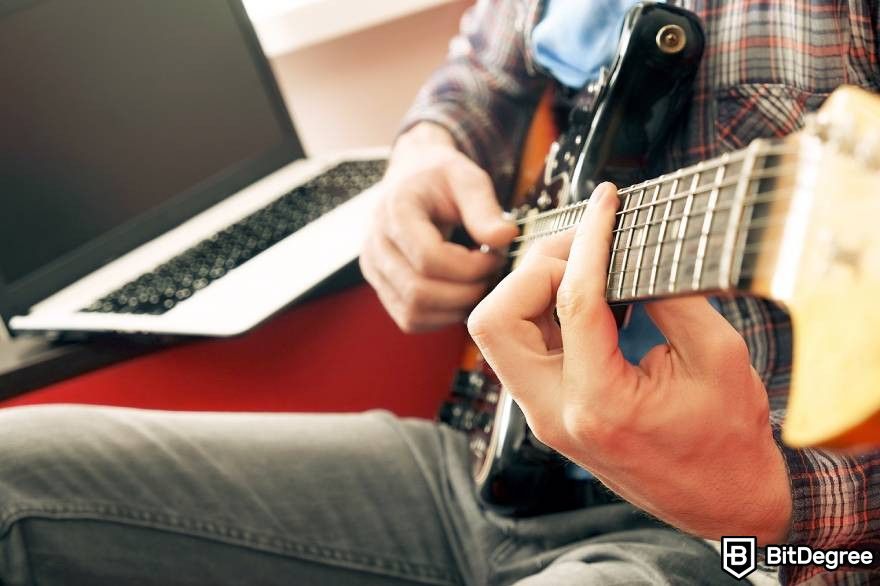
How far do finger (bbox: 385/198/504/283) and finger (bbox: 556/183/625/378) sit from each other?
34 centimetres

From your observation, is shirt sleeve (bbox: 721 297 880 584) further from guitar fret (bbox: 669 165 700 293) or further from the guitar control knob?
the guitar control knob

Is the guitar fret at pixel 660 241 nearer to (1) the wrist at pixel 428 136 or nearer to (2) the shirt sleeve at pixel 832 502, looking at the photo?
(2) the shirt sleeve at pixel 832 502

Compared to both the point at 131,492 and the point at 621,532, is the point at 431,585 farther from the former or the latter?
the point at 131,492

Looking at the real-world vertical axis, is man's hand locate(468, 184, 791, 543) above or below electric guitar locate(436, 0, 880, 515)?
below

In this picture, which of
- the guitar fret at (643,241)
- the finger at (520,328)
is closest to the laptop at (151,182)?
the finger at (520,328)

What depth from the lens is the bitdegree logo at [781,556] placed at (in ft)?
1.80

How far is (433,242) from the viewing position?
2.69 ft

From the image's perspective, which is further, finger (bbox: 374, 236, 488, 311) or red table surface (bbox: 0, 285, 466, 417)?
red table surface (bbox: 0, 285, 466, 417)

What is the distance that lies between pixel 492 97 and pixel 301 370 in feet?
1.46

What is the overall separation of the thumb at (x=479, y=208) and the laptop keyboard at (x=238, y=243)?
0.96 feet

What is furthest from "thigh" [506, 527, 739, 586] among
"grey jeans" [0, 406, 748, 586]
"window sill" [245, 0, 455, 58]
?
"window sill" [245, 0, 455, 58]

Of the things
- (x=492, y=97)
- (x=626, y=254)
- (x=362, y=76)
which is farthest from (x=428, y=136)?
(x=626, y=254)

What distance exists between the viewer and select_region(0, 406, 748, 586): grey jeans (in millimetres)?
685

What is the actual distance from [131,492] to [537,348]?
42cm
